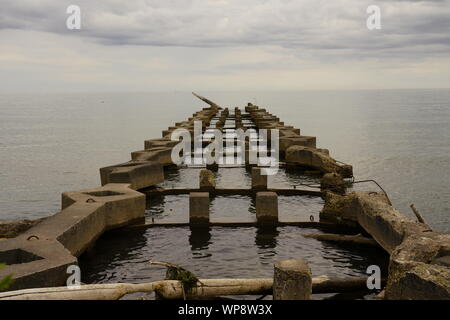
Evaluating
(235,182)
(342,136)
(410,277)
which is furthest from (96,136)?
(410,277)

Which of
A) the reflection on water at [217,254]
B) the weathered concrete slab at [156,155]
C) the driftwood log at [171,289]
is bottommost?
the reflection on water at [217,254]

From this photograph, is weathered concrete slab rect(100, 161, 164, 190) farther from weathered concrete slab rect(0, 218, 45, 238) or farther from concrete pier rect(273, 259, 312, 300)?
concrete pier rect(273, 259, 312, 300)

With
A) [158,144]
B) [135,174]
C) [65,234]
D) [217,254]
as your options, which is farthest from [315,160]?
[65,234]

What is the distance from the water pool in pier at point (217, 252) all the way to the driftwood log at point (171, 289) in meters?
1.70

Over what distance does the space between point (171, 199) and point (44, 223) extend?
7.21 metres

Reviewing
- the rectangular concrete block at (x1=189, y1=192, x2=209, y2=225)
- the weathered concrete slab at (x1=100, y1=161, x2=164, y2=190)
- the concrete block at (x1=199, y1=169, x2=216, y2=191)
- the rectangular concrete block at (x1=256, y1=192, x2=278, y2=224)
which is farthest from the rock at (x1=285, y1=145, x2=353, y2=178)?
the rectangular concrete block at (x1=189, y1=192, x2=209, y2=225)

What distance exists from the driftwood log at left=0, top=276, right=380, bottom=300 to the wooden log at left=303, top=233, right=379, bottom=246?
3.36 m

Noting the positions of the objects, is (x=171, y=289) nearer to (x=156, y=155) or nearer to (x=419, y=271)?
(x=419, y=271)

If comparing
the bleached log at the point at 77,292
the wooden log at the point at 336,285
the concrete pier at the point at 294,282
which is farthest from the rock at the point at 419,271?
the bleached log at the point at 77,292

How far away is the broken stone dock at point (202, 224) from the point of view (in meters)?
8.66

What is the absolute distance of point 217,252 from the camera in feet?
42.3

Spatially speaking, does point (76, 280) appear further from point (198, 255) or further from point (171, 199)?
point (171, 199)

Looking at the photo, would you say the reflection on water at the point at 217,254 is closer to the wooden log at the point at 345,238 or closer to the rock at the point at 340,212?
the wooden log at the point at 345,238
